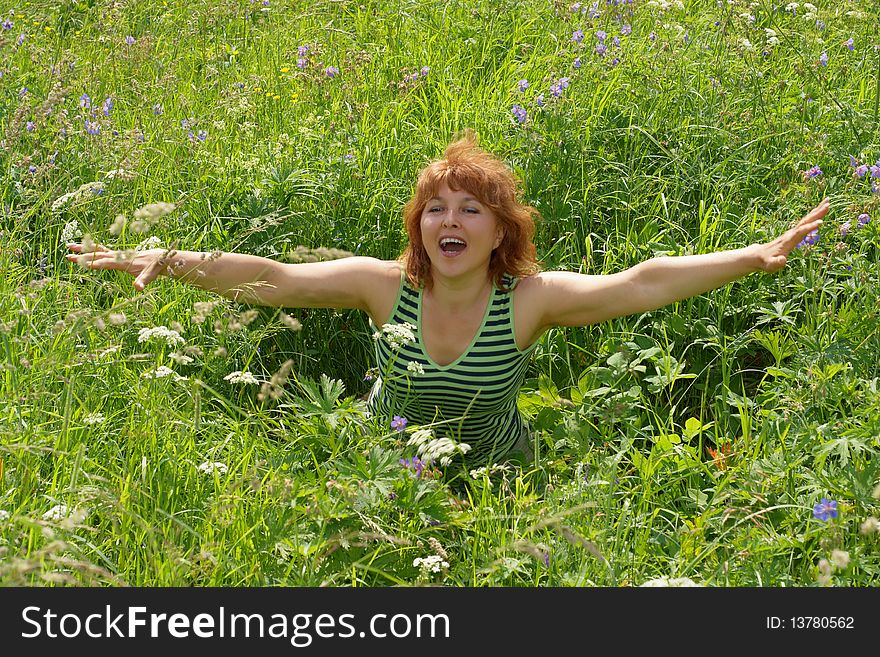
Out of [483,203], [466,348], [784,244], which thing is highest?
[483,203]

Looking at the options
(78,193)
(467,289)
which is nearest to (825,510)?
(467,289)

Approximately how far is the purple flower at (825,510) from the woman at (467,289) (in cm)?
81

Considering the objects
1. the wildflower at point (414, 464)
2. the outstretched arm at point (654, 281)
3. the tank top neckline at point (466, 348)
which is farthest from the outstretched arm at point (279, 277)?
the wildflower at point (414, 464)

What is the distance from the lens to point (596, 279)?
9.82 ft

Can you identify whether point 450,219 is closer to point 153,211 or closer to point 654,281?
point 654,281

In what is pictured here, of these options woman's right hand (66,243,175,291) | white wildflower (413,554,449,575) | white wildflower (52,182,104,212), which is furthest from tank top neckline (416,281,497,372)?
white wildflower (52,182,104,212)

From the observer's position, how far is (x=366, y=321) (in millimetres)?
3730

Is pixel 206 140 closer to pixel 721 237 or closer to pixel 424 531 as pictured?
pixel 721 237

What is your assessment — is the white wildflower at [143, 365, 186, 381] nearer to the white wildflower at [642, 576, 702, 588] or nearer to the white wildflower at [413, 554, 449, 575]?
the white wildflower at [413, 554, 449, 575]

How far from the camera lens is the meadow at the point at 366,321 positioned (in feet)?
7.61

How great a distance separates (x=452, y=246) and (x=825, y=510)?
1.27 metres

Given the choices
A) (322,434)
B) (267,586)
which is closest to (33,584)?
(267,586)

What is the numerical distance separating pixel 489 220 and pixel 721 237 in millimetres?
1104

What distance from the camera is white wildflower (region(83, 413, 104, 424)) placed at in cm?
254
